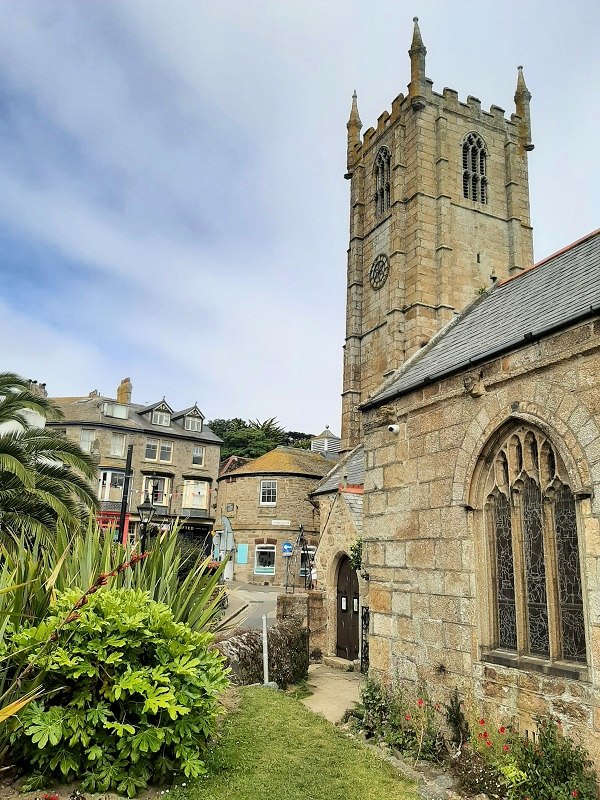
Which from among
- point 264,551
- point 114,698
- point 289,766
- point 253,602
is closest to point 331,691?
point 289,766

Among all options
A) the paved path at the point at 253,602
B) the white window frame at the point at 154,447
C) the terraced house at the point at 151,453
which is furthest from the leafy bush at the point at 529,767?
the white window frame at the point at 154,447

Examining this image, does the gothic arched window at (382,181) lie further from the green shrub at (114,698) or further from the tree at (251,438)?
the green shrub at (114,698)

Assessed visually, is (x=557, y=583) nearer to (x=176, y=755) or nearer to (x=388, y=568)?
(x=388, y=568)

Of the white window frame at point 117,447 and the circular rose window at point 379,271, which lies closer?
the circular rose window at point 379,271

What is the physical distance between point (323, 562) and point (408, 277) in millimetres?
19908

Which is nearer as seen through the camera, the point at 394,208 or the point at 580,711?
the point at 580,711

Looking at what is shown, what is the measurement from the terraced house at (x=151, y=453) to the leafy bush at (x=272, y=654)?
83.7 feet

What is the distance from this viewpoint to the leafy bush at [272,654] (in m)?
10.3

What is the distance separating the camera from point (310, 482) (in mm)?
36531

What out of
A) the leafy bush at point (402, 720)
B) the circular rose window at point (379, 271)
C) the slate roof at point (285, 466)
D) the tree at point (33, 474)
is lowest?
the leafy bush at point (402, 720)

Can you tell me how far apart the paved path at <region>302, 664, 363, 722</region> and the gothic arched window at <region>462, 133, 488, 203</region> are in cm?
2886

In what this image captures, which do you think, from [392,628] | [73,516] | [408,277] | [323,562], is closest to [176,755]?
[392,628]

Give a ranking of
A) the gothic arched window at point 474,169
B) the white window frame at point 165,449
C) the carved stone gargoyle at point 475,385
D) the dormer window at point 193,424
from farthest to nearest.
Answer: the dormer window at point 193,424
the white window frame at point 165,449
the gothic arched window at point 474,169
the carved stone gargoyle at point 475,385

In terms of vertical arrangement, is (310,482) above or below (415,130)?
below
